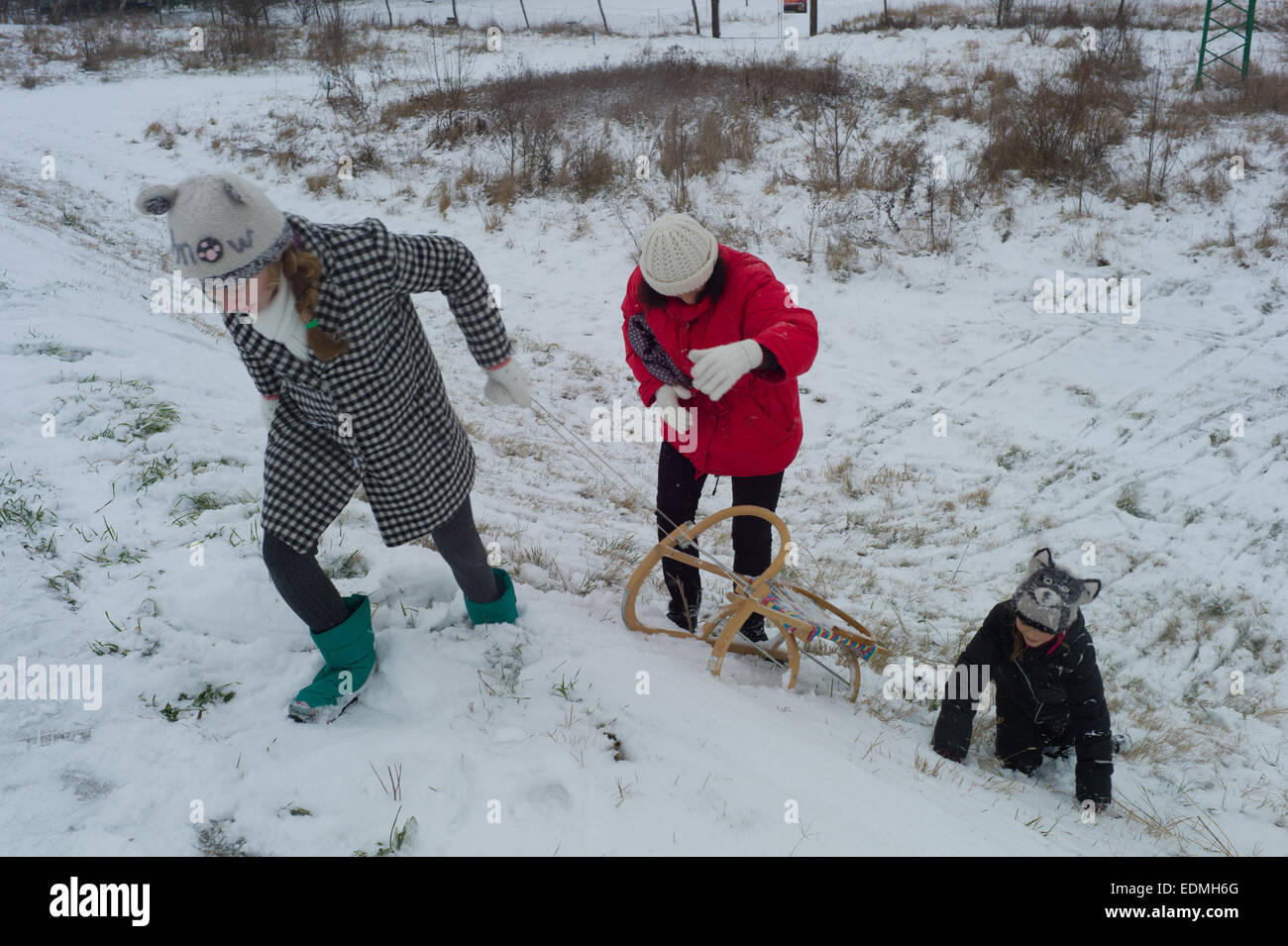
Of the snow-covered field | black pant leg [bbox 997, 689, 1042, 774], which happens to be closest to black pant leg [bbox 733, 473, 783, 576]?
the snow-covered field

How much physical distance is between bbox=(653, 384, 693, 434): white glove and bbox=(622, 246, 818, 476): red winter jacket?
0.14ft

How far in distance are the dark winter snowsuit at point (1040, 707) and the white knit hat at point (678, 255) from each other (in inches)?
71.9

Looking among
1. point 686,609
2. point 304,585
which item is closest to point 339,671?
point 304,585

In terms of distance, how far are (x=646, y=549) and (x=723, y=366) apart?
2.22 m

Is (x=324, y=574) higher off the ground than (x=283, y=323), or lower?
lower

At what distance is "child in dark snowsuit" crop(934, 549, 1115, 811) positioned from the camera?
8.71 ft

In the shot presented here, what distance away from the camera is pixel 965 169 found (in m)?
9.52

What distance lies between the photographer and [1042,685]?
288 cm

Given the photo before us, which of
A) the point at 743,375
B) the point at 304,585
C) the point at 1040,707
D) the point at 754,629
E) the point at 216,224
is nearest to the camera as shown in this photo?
the point at 216,224

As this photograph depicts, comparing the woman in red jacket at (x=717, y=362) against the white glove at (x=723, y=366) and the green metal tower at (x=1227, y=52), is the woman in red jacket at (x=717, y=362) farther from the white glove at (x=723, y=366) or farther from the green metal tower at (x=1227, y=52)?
the green metal tower at (x=1227, y=52)

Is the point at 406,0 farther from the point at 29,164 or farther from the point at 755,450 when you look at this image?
the point at 755,450

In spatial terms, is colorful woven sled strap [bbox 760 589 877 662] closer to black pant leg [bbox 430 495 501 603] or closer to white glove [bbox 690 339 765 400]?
white glove [bbox 690 339 765 400]

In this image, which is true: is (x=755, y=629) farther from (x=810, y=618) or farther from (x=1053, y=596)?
(x=1053, y=596)
